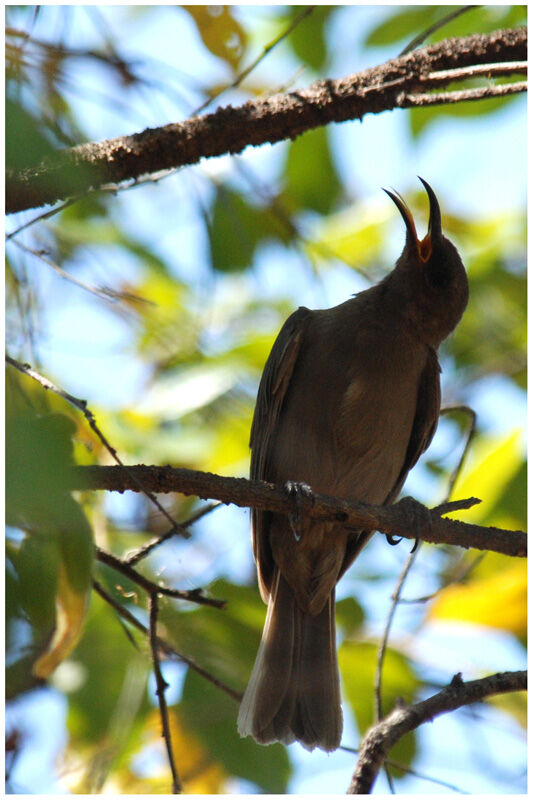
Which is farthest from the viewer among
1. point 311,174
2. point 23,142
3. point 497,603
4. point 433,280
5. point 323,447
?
point 311,174

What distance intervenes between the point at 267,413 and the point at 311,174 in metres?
1.96

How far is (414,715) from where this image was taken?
10.4ft

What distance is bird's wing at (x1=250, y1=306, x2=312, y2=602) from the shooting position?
4.58m

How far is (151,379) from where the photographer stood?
5.85 metres

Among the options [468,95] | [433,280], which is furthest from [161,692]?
[433,280]

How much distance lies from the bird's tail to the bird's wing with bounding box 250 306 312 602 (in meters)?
0.22

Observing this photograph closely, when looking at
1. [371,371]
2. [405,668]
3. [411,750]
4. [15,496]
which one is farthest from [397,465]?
[15,496]

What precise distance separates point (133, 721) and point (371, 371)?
213cm

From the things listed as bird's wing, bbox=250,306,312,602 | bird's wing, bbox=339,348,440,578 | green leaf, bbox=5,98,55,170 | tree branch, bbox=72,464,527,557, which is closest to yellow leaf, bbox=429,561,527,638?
bird's wing, bbox=339,348,440,578

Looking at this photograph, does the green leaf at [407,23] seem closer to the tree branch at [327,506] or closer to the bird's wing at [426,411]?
the bird's wing at [426,411]

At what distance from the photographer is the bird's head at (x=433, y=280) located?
16.5 feet

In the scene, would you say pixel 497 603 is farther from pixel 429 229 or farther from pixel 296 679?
pixel 429 229

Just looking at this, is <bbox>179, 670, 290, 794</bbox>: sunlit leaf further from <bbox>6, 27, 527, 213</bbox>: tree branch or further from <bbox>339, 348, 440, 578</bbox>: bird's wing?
<bbox>6, 27, 527, 213</bbox>: tree branch

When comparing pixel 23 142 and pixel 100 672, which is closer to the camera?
pixel 23 142
